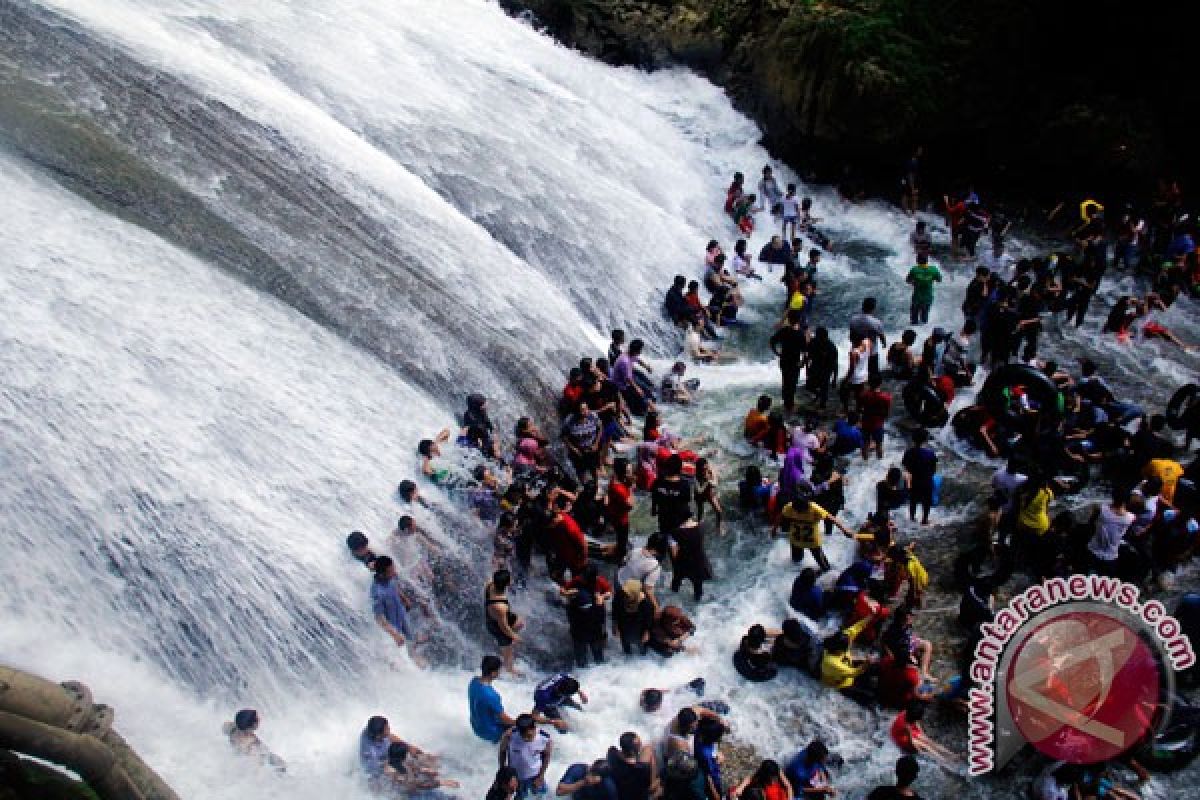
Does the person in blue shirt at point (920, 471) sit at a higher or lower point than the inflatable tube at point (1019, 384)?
lower

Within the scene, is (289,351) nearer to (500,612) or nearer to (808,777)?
(500,612)

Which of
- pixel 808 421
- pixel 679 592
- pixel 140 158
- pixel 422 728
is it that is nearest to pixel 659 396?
pixel 808 421

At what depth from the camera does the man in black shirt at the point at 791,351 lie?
13.1m

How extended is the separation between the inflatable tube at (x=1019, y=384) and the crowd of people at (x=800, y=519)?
28 mm

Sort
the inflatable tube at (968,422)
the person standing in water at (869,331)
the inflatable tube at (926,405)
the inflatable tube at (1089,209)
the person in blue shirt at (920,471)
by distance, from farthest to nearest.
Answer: the inflatable tube at (1089,209)
the person standing in water at (869,331)
the inflatable tube at (926,405)
the inflatable tube at (968,422)
the person in blue shirt at (920,471)

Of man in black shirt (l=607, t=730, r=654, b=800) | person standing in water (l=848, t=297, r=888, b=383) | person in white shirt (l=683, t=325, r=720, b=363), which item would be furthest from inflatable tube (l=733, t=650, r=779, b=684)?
person in white shirt (l=683, t=325, r=720, b=363)

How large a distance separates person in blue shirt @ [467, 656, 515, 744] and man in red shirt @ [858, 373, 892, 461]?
6.13 meters

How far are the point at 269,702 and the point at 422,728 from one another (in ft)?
4.62

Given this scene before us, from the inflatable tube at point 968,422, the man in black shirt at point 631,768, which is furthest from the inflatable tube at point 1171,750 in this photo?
the inflatable tube at point 968,422

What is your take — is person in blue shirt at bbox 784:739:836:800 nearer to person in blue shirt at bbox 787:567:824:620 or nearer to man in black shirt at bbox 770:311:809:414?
person in blue shirt at bbox 787:567:824:620

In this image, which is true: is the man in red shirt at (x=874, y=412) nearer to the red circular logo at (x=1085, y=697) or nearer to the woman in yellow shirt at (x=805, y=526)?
the woman in yellow shirt at (x=805, y=526)

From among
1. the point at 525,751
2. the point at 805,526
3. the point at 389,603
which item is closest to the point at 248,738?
the point at 389,603

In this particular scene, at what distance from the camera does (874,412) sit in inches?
481

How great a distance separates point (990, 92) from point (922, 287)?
24.7 feet
